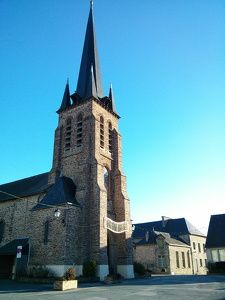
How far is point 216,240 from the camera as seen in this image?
99.3 ft

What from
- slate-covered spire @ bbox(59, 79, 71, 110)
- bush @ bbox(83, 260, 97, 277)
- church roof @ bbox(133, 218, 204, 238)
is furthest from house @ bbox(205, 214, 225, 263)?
slate-covered spire @ bbox(59, 79, 71, 110)

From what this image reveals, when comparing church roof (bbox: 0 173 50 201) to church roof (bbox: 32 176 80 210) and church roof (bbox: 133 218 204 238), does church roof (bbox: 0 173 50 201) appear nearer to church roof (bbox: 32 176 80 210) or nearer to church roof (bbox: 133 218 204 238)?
church roof (bbox: 32 176 80 210)

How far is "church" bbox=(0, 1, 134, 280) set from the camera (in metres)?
19.0

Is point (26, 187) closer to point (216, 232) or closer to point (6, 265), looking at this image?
point (6, 265)

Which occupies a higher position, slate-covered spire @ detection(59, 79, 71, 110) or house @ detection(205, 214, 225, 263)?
slate-covered spire @ detection(59, 79, 71, 110)

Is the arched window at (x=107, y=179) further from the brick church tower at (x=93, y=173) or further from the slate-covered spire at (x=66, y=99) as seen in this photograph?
the slate-covered spire at (x=66, y=99)

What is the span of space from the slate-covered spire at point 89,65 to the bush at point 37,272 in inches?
650

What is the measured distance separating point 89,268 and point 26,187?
12.2 m

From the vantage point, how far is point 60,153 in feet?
83.1

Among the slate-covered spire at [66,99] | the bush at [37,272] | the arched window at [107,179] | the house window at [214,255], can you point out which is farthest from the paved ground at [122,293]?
the slate-covered spire at [66,99]

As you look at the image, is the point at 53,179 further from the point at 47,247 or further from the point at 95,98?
the point at 95,98

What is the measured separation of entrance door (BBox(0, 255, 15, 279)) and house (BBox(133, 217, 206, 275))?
18.1 m

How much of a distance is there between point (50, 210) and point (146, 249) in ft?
63.9

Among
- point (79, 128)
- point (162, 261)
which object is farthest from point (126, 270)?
point (162, 261)
